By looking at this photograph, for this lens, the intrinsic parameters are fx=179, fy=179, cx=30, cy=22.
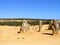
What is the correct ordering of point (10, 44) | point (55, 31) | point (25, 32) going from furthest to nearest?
point (25, 32) → point (55, 31) → point (10, 44)

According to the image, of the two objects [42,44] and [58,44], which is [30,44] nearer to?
[42,44]

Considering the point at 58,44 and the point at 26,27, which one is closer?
the point at 58,44

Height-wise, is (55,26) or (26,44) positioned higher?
(55,26)

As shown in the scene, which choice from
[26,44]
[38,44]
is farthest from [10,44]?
[38,44]

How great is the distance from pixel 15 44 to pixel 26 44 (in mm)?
866

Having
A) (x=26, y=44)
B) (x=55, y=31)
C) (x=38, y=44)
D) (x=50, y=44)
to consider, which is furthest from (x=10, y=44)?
(x=55, y=31)

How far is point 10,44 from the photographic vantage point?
1380 centimetres

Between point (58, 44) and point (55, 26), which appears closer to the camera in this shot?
point (58, 44)

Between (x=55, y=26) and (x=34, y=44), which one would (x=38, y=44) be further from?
(x=55, y=26)

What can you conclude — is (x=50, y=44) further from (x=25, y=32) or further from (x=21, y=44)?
(x=25, y=32)

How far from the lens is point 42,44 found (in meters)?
14.1

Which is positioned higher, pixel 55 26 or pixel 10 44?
pixel 55 26

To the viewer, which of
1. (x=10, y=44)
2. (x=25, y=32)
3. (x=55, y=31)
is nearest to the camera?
A: (x=10, y=44)

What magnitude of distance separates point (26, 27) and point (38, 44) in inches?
A: 319
